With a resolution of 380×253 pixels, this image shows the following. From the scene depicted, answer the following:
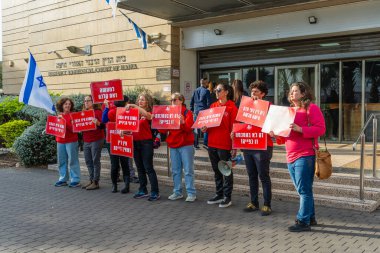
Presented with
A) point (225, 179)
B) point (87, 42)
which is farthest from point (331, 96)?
Answer: point (87, 42)

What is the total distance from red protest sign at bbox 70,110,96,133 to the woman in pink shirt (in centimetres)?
415

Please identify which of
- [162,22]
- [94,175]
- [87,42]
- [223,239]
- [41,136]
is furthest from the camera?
[87,42]

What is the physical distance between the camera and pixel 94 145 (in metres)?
8.05

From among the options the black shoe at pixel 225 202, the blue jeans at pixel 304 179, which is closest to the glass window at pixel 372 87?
the black shoe at pixel 225 202

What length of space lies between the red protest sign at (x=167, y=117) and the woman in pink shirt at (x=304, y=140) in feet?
7.04

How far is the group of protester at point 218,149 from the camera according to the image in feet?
16.9

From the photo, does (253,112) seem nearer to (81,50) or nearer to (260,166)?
(260,166)

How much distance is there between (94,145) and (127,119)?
129 centimetres

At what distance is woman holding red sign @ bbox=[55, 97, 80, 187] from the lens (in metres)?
8.46

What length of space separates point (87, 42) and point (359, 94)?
32.3 ft

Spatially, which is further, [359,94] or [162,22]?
[162,22]

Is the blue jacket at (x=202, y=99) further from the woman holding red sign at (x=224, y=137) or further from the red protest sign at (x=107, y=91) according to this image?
the woman holding red sign at (x=224, y=137)

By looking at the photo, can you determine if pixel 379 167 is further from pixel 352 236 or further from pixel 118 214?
pixel 118 214

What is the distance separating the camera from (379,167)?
7438 millimetres
